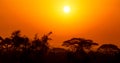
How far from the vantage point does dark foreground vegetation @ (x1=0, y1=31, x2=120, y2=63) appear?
42.3 m

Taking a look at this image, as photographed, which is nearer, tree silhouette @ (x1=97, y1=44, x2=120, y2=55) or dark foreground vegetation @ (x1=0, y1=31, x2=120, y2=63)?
dark foreground vegetation @ (x1=0, y1=31, x2=120, y2=63)

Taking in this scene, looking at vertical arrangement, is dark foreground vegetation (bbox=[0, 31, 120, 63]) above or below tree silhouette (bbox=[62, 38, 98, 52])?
below

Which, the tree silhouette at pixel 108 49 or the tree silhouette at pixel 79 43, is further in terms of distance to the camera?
the tree silhouette at pixel 79 43

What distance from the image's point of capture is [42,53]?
4400 cm

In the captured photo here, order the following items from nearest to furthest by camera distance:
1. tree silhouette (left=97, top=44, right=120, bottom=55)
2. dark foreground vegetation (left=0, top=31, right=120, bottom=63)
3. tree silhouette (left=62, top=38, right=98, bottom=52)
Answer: dark foreground vegetation (left=0, top=31, right=120, bottom=63)
tree silhouette (left=97, top=44, right=120, bottom=55)
tree silhouette (left=62, top=38, right=98, bottom=52)

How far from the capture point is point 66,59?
4622 centimetres

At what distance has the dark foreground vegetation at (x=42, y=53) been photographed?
4231cm

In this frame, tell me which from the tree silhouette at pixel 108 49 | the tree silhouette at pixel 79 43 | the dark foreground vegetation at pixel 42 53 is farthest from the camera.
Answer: the tree silhouette at pixel 79 43

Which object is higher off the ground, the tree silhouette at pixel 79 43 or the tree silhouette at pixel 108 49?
the tree silhouette at pixel 79 43

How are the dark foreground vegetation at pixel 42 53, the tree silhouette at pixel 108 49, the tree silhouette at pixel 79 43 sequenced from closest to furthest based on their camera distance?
the dark foreground vegetation at pixel 42 53
the tree silhouette at pixel 108 49
the tree silhouette at pixel 79 43

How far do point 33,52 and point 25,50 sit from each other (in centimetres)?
77

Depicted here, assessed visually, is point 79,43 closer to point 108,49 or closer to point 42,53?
point 108,49

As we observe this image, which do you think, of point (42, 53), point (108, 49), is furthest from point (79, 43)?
point (42, 53)

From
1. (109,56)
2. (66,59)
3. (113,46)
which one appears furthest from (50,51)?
(113,46)
